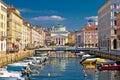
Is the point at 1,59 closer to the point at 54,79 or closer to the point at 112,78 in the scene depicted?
the point at 54,79

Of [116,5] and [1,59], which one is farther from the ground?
[116,5]

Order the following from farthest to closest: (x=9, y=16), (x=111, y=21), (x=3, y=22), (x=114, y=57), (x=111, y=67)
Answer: (x=111, y=21) → (x=9, y=16) → (x=3, y=22) → (x=114, y=57) → (x=111, y=67)

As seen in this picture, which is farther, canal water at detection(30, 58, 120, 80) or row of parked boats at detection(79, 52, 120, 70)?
row of parked boats at detection(79, 52, 120, 70)

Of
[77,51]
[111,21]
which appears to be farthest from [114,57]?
[77,51]

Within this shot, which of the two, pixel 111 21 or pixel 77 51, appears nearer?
pixel 111 21

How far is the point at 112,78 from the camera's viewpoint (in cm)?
5459

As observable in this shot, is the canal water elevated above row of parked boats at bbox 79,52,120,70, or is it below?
below

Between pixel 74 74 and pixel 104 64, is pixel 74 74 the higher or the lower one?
the lower one

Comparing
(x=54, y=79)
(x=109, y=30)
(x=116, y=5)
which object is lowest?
(x=54, y=79)

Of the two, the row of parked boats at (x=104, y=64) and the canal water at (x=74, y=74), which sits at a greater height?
the row of parked boats at (x=104, y=64)

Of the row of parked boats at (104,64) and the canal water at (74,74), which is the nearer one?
the canal water at (74,74)

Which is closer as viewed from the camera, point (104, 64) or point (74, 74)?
point (74, 74)

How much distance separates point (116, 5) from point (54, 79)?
7269cm

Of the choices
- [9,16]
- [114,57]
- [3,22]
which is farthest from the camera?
[9,16]
